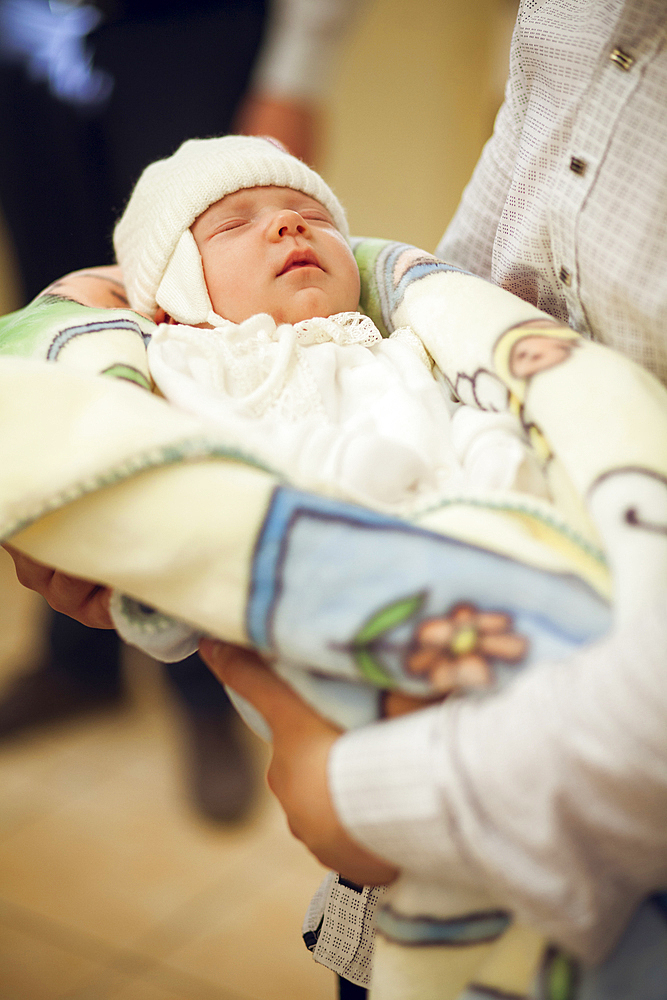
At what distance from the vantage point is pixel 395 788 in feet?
1.18

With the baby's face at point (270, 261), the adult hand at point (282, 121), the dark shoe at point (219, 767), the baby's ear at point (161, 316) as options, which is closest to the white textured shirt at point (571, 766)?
the baby's face at point (270, 261)

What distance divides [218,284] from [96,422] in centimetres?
28

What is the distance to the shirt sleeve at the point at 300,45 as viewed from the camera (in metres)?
1.45

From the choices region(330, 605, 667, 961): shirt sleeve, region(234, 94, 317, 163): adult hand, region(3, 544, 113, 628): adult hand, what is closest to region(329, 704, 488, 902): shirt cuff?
region(330, 605, 667, 961): shirt sleeve

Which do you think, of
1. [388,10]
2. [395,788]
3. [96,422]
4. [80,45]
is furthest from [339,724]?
[388,10]

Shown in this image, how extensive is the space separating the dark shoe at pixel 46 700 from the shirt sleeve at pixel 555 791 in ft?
5.32

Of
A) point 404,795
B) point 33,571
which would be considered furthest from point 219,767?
point 404,795

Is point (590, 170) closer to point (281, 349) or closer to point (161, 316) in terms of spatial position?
point (281, 349)

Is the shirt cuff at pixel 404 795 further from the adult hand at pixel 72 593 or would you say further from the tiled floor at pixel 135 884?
the tiled floor at pixel 135 884

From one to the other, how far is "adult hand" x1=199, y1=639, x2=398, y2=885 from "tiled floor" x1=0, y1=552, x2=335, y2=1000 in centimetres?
87

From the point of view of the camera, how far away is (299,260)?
651mm

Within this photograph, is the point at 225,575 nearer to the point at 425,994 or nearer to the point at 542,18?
the point at 425,994

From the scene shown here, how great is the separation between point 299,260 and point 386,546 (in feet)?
1.16

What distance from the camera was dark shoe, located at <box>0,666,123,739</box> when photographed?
1.77 meters
